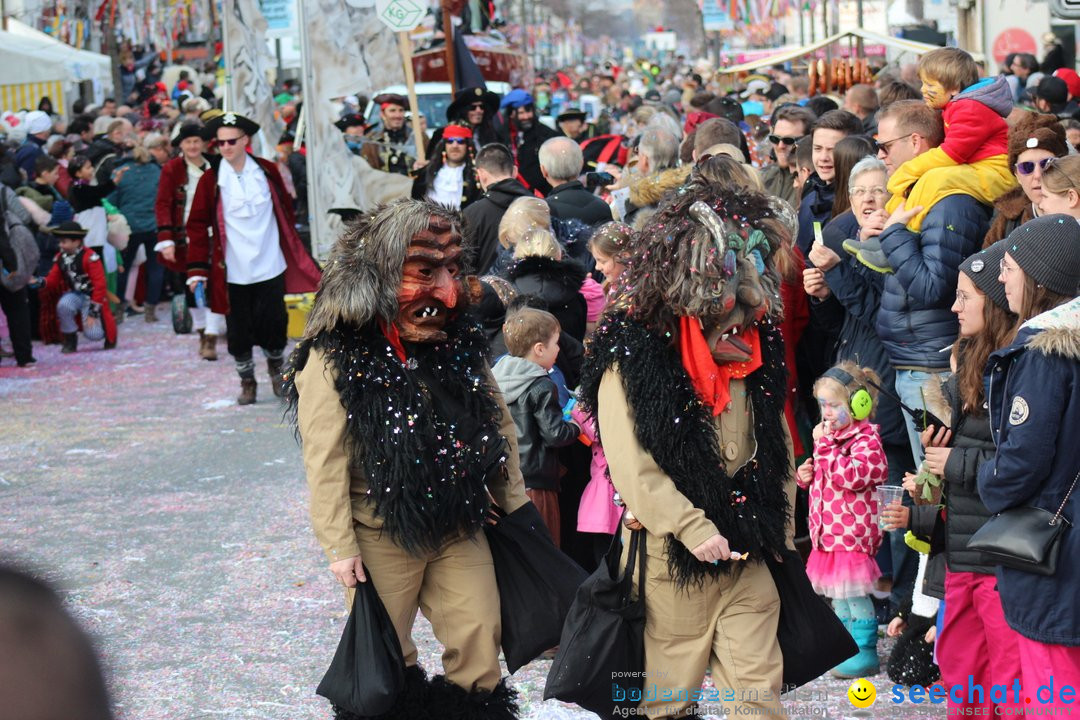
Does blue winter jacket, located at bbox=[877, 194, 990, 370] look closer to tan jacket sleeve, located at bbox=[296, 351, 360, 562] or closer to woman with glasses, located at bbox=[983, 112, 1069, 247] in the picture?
woman with glasses, located at bbox=[983, 112, 1069, 247]

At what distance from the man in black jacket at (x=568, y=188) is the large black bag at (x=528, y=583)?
150 inches

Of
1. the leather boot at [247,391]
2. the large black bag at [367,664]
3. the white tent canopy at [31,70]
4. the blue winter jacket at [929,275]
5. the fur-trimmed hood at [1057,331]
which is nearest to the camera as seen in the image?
the fur-trimmed hood at [1057,331]

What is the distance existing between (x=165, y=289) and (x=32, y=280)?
4.34 m

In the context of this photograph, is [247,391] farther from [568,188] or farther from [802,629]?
[802,629]

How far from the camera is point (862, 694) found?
4.89 meters

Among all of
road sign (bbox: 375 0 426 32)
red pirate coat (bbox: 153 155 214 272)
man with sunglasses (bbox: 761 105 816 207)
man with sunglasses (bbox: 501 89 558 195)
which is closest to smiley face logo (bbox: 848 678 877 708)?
man with sunglasses (bbox: 761 105 816 207)

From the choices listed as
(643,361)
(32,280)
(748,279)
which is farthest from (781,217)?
(32,280)

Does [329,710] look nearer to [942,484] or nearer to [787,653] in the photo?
[787,653]

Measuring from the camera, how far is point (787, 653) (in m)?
4.01

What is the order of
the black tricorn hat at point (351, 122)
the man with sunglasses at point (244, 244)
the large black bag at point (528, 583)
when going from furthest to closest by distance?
the black tricorn hat at point (351, 122) < the man with sunglasses at point (244, 244) < the large black bag at point (528, 583)

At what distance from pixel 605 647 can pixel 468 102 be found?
8.95 metres

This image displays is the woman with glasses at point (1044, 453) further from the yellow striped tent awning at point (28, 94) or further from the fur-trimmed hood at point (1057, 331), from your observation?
the yellow striped tent awning at point (28, 94)

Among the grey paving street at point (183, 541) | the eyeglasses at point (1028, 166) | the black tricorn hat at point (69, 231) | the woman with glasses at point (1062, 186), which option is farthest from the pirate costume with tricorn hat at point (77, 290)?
the woman with glasses at point (1062, 186)

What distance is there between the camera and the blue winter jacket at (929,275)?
536 centimetres
